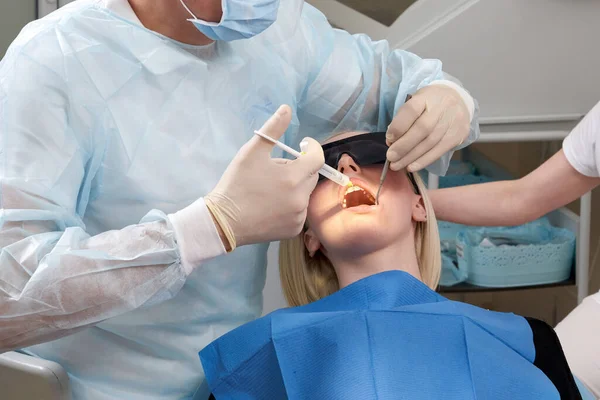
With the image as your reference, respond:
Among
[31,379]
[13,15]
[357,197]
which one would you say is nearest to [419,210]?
[357,197]

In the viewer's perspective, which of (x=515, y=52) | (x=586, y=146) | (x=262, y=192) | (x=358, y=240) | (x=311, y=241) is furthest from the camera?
(x=515, y=52)

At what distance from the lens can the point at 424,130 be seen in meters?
1.39

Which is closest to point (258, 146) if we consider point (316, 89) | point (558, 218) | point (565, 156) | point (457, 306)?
point (316, 89)

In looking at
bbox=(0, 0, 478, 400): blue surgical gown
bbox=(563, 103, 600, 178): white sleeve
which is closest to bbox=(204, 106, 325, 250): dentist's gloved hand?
bbox=(0, 0, 478, 400): blue surgical gown

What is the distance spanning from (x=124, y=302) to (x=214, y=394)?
0.33m

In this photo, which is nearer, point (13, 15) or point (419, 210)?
point (419, 210)

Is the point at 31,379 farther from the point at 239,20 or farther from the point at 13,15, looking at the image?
the point at 13,15

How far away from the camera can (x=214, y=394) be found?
1.34 metres

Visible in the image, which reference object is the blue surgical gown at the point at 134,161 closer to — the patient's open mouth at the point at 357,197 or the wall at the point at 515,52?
the patient's open mouth at the point at 357,197

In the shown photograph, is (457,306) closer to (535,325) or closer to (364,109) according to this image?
(535,325)

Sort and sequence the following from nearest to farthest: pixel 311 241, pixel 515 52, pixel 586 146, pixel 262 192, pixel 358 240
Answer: pixel 262 192 < pixel 358 240 < pixel 311 241 < pixel 586 146 < pixel 515 52

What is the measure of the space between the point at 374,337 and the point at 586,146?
871 millimetres

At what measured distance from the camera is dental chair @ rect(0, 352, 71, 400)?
47.1 inches

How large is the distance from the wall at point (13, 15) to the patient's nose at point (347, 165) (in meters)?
1.33
